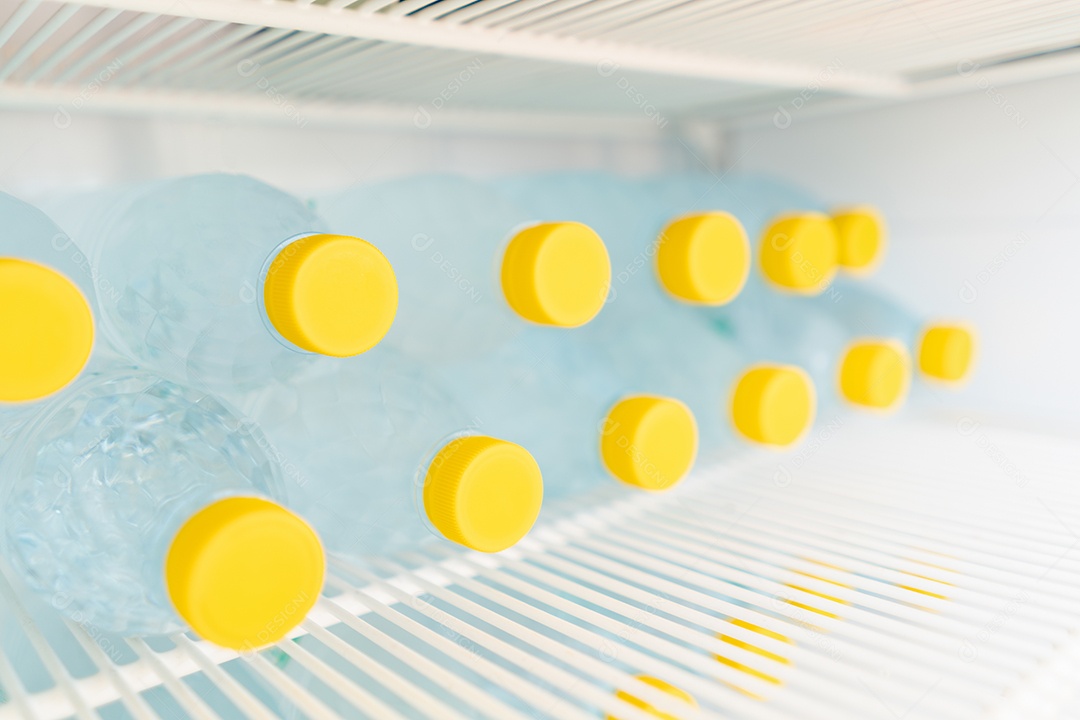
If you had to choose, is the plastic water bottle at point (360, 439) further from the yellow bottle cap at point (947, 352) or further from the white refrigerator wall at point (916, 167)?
the yellow bottle cap at point (947, 352)

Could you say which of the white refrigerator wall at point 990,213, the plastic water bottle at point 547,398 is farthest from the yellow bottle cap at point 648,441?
the white refrigerator wall at point 990,213

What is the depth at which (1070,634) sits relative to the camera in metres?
0.57

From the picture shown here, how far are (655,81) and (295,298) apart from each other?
62cm

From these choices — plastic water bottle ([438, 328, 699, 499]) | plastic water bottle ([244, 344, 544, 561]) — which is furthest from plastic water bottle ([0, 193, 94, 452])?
plastic water bottle ([438, 328, 699, 499])

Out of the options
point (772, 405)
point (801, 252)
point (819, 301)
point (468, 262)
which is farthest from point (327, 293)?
point (819, 301)

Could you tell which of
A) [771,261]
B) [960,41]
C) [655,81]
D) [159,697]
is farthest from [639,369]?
[159,697]

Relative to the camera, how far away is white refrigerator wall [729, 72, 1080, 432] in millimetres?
1019

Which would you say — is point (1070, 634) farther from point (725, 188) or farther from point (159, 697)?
point (725, 188)

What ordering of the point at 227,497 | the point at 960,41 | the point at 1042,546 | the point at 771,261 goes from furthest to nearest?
the point at 771,261 → the point at 960,41 → the point at 1042,546 → the point at 227,497

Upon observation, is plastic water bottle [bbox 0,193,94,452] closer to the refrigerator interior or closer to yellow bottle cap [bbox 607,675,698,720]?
the refrigerator interior

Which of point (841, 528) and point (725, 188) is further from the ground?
point (725, 188)

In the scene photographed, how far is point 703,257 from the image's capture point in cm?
82

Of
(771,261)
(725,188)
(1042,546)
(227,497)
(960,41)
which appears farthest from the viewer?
(725,188)

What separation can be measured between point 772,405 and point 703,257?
6.9 inches
